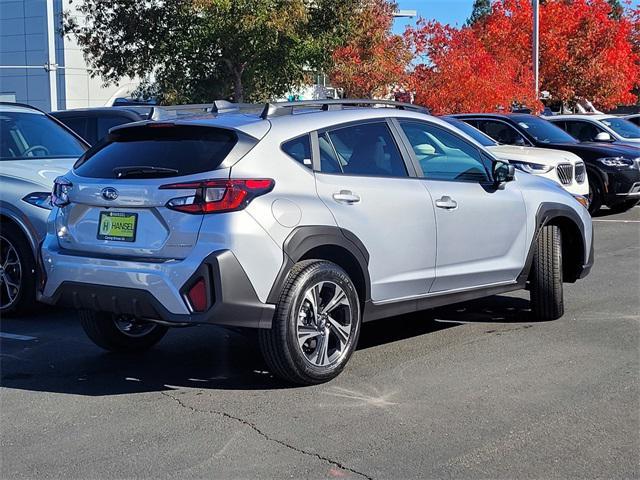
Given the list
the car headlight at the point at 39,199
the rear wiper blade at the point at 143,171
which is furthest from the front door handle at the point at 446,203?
the car headlight at the point at 39,199

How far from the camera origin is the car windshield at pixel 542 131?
15.6 metres

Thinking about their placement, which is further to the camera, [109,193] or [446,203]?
[446,203]

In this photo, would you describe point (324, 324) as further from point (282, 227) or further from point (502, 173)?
point (502, 173)

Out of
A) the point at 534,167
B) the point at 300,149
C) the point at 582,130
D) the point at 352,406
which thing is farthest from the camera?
the point at 582,130

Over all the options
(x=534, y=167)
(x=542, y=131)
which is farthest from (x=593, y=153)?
(x=534, y=167)

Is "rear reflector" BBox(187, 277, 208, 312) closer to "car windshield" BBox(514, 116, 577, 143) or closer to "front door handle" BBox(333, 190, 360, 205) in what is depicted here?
"front door handle" BBox(333, 190, 360, 205)

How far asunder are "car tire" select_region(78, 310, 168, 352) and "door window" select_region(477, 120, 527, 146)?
33.8 feet

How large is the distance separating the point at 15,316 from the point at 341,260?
342 centimetres

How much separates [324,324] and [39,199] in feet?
10.9

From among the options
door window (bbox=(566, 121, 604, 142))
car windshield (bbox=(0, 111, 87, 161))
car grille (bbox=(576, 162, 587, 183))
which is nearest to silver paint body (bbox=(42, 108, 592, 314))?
car windshield (bbox=(0, 111, 87, 161))

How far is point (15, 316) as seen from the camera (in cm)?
777

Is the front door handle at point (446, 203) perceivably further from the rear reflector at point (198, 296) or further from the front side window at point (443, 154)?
the rear reflector at point (198, 296)

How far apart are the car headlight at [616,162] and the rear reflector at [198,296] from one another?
1166 centimetres

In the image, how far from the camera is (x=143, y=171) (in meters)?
5.53
